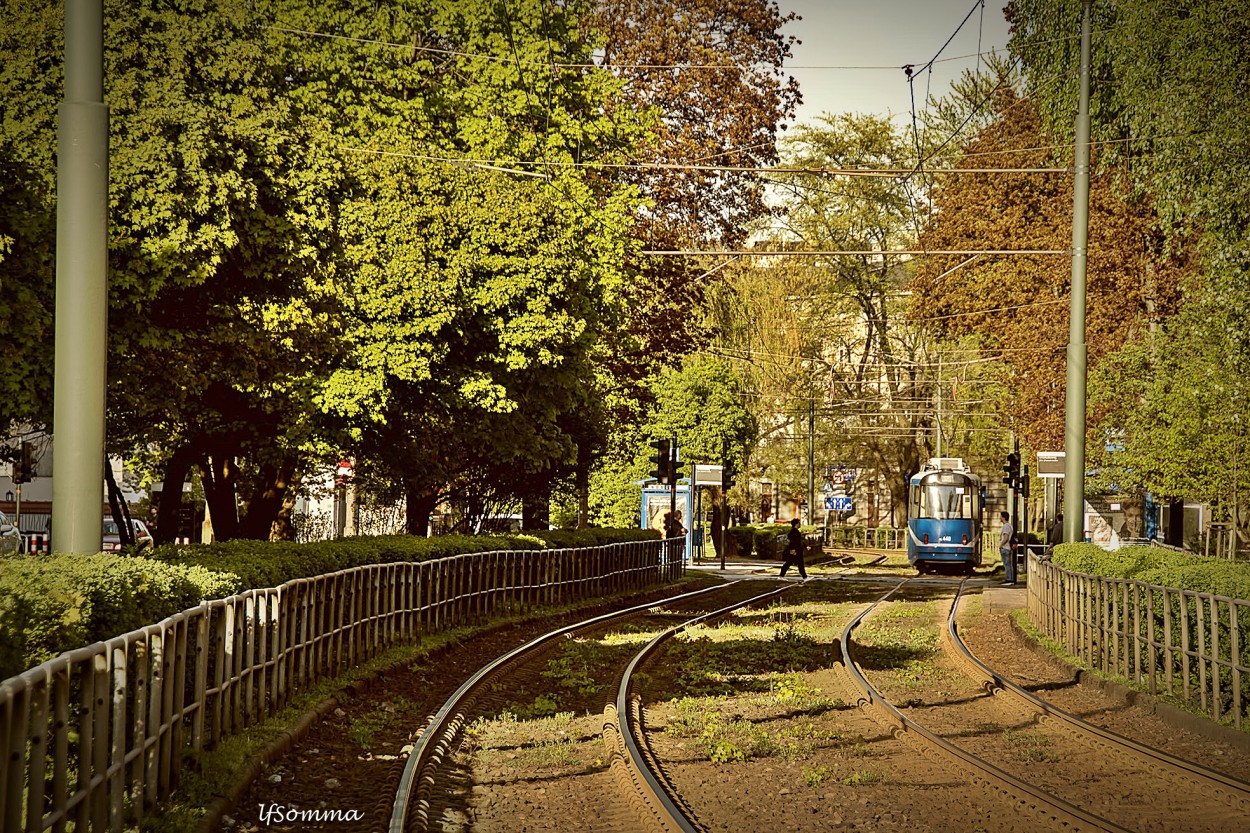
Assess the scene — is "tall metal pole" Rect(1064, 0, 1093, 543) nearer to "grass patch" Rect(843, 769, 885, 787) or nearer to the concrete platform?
the concrete platform

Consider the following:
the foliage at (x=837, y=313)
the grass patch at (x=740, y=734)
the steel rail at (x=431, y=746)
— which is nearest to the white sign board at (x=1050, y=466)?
the steel rail at (x=431, y=746)

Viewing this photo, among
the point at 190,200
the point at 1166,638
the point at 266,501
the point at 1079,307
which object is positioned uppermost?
the point at 190,200

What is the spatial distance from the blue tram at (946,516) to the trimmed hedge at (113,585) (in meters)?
37.9

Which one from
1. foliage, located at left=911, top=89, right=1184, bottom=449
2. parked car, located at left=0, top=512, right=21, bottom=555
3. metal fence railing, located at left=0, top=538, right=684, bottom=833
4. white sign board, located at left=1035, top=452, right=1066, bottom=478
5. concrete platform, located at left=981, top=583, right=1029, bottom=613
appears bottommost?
concrete platform, located at left=981, top=583, right=1029, bottom=613

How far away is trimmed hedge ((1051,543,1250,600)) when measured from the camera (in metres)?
13.5

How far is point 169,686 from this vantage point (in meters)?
8.84

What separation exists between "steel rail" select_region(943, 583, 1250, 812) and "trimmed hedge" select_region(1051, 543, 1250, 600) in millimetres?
1620

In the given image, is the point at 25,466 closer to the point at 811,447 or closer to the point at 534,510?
the point at 534,510

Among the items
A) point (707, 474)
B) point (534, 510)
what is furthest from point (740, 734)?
point (707, 474)

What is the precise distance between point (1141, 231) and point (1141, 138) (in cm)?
1396

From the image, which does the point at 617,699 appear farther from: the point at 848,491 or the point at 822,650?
the point at 848,491

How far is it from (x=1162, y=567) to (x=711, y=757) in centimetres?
716

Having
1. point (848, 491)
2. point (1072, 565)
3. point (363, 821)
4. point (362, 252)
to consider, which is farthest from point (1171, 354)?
point (848, 491)

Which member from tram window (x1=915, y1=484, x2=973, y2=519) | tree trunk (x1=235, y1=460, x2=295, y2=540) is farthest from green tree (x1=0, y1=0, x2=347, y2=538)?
tram window (x1=915, y1=484, x2=973, y2=519)
